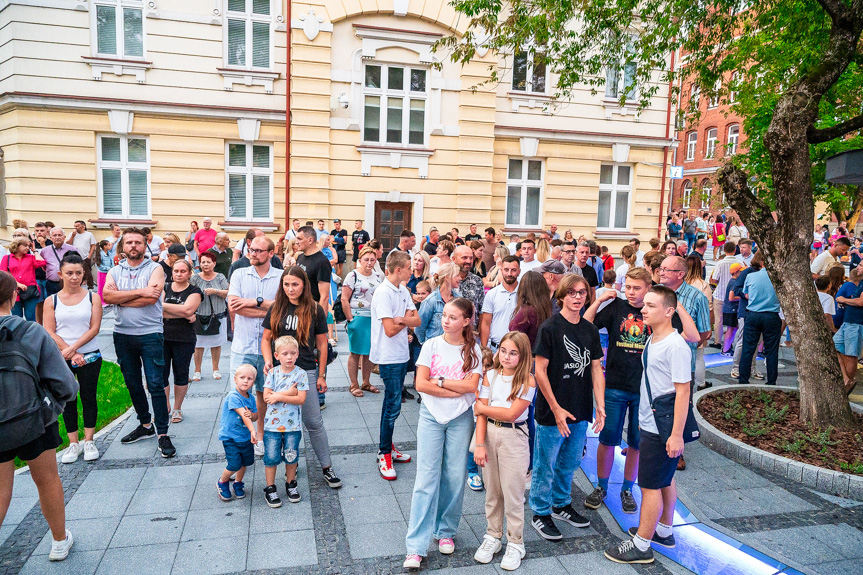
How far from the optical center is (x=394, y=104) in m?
16.1

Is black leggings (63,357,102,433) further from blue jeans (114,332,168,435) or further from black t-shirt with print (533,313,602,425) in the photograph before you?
black t-shirt with print (533,313,602,425)

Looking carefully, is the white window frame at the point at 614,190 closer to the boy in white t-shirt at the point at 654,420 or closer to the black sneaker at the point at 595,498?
the black sneaker at the point at 595,498

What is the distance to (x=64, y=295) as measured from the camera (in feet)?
17.6

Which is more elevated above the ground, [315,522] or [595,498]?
[595,498]

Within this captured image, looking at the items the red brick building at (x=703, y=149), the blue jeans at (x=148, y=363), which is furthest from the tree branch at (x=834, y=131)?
the red brick building at (x=703, y=149)

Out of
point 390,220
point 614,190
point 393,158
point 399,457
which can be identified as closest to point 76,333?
point 399,457

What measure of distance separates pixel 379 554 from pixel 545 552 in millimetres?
1206

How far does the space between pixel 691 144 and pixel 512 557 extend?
148 ft

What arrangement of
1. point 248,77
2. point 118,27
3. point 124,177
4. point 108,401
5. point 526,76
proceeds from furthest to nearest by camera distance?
point 526,76
point 248,77
point 124,177
point 118,27
point 108,401

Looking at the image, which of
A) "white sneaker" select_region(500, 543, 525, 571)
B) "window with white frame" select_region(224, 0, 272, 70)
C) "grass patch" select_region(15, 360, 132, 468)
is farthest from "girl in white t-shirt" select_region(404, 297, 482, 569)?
"window with white frame" select_region(224, 0, 272, 70)

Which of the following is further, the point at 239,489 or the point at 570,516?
the point at 239,489

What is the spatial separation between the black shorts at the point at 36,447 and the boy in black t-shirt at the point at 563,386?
3.39 metres

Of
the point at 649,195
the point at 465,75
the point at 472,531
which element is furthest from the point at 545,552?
the point at 649,195

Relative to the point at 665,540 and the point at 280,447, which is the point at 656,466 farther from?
the point at 280,447
